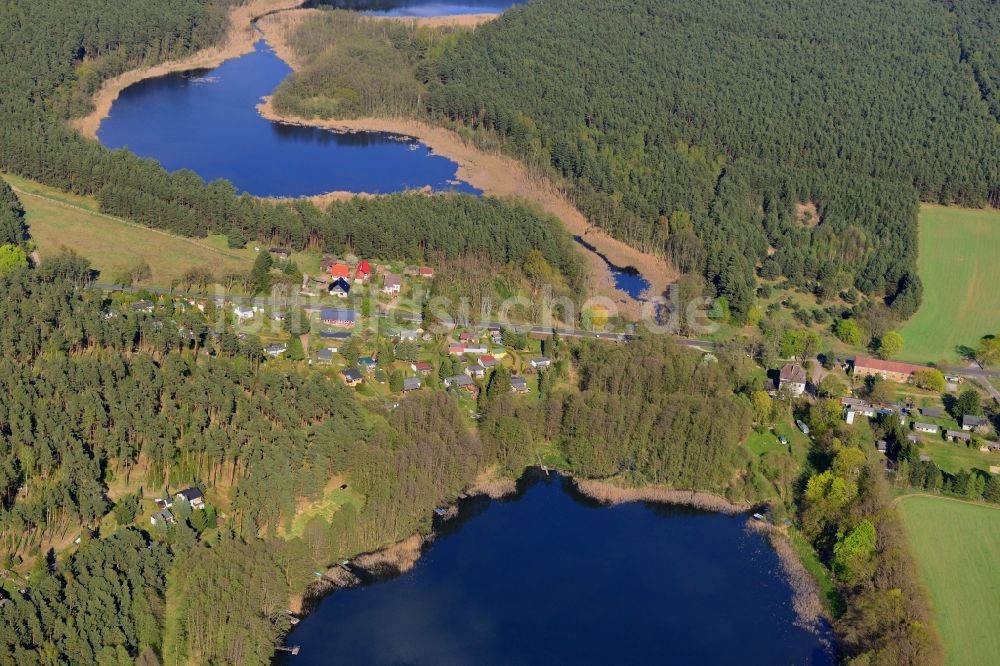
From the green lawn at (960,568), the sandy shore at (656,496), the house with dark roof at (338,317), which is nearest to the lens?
the green lawn at (960,568)

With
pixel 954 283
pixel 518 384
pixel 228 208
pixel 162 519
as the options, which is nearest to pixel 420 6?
pixel 228 208

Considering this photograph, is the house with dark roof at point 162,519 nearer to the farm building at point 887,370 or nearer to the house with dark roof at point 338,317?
the house with dark roof at point 338,317

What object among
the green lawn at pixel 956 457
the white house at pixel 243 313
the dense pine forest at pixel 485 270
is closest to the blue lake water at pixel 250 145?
Result: the dense pine forest at pixel 485 270

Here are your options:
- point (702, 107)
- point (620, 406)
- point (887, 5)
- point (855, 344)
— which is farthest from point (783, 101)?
point (620, 406)

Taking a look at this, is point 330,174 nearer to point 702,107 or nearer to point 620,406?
point 702,107

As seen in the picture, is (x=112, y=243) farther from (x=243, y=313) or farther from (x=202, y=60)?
(x=202, y=60)

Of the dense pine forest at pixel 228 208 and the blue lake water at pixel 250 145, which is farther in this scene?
the blue lake water at pixel 250 145
